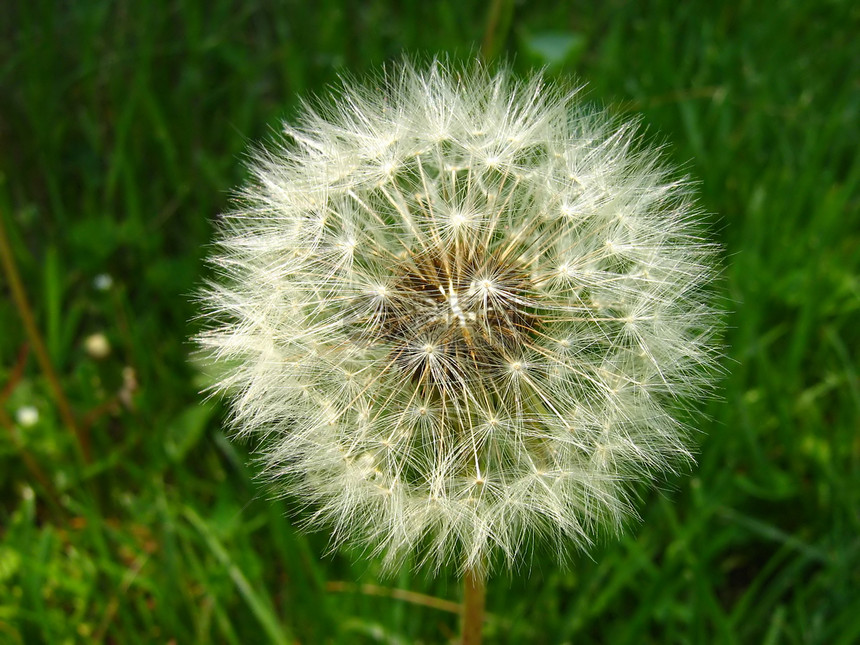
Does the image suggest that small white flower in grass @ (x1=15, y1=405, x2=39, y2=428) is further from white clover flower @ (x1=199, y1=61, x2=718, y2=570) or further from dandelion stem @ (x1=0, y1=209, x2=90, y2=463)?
white clover flower @ (x1=199, y1=61, x2=718, y2=570)

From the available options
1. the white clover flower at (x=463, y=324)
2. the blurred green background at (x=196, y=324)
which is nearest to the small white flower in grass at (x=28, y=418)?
the blurred green background at (x=196, y=324)

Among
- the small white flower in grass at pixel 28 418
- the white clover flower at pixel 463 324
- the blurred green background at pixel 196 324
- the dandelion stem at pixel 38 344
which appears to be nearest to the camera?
the white clover flower at pixel 463 324

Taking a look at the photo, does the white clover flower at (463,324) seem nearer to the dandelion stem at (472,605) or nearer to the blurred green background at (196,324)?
the dandelion stem at (472,605)

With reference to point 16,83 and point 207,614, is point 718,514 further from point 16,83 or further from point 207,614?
point 16,83

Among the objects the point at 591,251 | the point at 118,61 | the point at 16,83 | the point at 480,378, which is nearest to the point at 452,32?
the point at 118,61

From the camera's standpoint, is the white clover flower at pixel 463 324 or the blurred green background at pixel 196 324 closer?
the white clover flower at pixel 463 324

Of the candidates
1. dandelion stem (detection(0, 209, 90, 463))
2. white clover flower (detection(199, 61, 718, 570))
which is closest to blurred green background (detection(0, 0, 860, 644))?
dandelion stem (detection(0, 209, 90, 463))

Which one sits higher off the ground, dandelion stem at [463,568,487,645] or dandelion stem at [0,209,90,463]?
dandelion stem at [0,209,90,463]

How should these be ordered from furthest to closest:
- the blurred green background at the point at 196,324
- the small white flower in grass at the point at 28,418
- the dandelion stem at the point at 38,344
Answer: the small white flower in grass at the point at 28,418
the dandelion stem at the point at 38,344
the blurred green background at the point at 196,324
